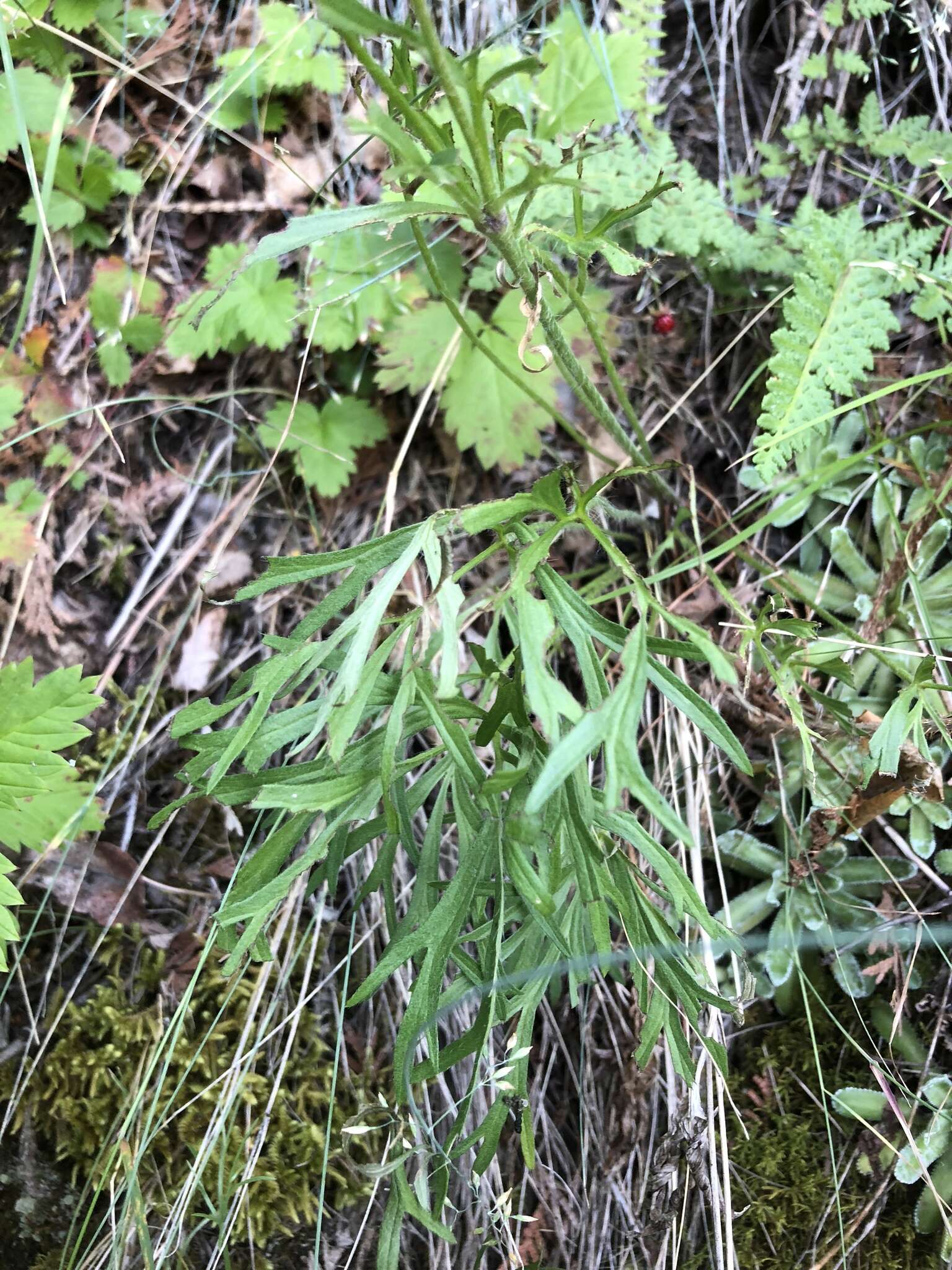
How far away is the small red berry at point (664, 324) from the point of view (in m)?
1.99

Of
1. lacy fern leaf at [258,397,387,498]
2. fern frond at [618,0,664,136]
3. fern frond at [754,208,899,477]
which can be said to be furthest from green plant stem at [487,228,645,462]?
fern frond at [618,0,664,136]

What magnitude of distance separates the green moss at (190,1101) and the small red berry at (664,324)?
1639 mm

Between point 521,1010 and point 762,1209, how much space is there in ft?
2.39

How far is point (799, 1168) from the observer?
1592 mm

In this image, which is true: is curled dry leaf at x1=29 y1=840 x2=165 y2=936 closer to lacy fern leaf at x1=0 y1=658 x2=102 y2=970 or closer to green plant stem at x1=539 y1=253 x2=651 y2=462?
lacy fern leaf at x1=0 y1=658 x2=102 y2=970

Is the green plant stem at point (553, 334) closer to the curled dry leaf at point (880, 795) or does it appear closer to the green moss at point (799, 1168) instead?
the curled dry leaf at point (880, 795)

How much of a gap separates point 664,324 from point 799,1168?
1.73m

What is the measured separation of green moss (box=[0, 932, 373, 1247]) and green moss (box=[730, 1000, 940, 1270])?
0.71 m

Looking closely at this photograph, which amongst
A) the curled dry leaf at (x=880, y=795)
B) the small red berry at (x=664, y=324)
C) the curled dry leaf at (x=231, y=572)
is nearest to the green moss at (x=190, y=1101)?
the curled dry leaf at (x=231, y=572)

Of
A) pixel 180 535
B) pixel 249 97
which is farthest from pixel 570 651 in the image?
pixel 249 97

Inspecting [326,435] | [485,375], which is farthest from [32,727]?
[485,375]

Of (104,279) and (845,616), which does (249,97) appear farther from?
(845,616)

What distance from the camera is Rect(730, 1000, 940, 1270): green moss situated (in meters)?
1.53

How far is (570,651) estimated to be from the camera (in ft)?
6.18
